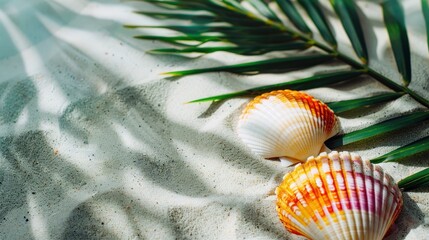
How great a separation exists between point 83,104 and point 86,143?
15 centimetres

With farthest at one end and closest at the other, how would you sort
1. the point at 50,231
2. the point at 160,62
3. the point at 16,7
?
1. the point at 16,7
2. the point at 160,62
3. the point at 50,231

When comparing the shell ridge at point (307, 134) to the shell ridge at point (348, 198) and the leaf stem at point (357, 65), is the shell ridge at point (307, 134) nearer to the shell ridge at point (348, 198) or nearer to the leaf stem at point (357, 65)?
the shell ridge at point (348, 198)

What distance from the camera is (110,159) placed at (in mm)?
1469

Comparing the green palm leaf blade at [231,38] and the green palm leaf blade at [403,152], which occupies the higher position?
the green palm leaf blade at [231,38]

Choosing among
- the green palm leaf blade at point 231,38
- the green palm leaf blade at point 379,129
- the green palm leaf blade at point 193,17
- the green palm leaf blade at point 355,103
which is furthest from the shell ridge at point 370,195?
the green palm leaf blade at point 193,17

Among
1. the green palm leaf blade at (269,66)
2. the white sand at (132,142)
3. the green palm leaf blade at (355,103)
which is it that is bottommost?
the white sand at (132,142)

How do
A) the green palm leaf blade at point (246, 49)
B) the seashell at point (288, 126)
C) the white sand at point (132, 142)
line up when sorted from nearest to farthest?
1. the white sand at point (132, 142)
2. the seashell at point (288, 126)
3. the green palm leaf blade at point (246, 49)

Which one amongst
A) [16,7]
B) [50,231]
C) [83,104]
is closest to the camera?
[50,231]

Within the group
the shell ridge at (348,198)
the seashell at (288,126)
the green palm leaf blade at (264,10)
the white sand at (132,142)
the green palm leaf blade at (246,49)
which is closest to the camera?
the shell ridge at (348,198)

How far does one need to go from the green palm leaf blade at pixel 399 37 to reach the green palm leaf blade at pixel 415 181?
34 centimetres

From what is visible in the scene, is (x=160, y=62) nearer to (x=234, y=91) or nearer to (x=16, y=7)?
(x=234, y=91)

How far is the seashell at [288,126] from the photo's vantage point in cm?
144

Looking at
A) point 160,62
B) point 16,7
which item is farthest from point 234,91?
point 16,7

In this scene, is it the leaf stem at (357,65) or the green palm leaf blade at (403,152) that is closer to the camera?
the green palm leaf blade at (403,152)
